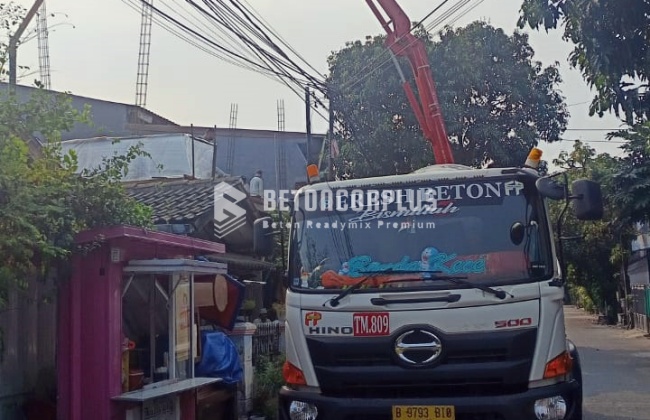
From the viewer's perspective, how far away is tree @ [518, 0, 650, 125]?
8.35m

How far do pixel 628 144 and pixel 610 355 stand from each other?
676 cm

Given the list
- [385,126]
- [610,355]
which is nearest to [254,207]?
[385,126]

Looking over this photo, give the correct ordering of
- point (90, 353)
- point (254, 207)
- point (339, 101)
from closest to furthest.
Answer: point (90, 353) → point (254, 207) → point (339, 101)

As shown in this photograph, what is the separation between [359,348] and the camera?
6.38 meters

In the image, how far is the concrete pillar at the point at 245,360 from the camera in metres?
10.9

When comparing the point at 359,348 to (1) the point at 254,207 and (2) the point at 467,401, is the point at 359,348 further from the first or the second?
(1) the point at 254,207

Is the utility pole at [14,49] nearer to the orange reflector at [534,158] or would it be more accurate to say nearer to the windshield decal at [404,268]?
the windshield decal at [404,268]

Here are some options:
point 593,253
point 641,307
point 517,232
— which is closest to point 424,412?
point 517,232

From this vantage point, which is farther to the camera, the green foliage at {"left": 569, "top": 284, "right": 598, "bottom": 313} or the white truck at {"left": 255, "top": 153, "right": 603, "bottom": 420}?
the green foliage at {"left": 569, "top": 284, "right": 598, "bottom": 313}

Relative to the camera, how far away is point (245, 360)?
11148 mm

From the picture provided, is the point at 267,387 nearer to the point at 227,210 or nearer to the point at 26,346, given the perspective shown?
the point at 227,210

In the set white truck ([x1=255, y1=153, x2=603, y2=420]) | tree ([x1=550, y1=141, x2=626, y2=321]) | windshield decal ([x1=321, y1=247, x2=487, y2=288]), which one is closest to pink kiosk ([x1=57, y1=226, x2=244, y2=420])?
white truck ([x1=255, y1=153, x2=603, y2=420])

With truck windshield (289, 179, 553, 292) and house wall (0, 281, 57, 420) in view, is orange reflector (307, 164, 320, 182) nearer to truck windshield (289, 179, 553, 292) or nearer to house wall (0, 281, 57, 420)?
truck windshield (289, 179, 553, 292)

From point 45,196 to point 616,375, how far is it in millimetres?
13285
